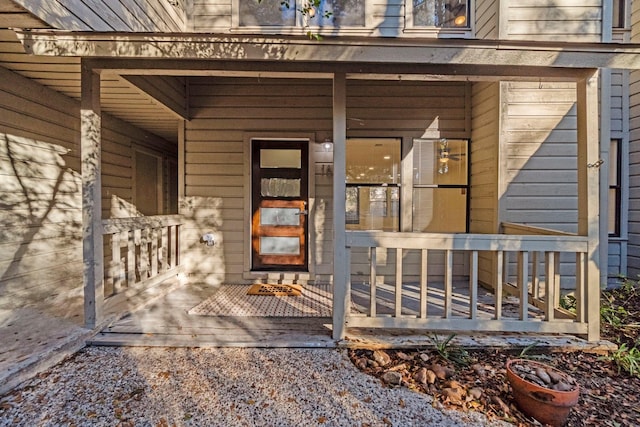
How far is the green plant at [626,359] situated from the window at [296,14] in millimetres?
4490

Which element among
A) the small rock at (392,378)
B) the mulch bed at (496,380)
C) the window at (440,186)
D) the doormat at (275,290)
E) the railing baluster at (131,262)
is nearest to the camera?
the mulch bed at (496,380)

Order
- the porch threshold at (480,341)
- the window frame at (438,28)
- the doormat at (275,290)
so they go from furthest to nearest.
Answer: the window frame at (438,28)
the doormat at (275,290)
the porch threshold at (480,341)

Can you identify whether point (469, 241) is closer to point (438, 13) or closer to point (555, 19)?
point (555, 19)

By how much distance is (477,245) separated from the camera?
253cm

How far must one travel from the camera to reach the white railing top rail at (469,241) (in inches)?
99.1

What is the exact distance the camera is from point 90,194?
261 centimetres

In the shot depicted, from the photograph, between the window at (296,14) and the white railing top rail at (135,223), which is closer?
the white railing top rail at (135,223)

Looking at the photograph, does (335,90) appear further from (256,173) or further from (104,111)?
(104,111)

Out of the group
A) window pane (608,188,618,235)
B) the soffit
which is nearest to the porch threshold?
window pane (608,188,618,235)

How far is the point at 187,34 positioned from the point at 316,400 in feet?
8.76

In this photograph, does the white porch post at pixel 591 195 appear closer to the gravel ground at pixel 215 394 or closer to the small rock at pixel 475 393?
the small rock at pixel 475 393

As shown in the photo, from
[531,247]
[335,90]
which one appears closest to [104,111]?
[335,90]

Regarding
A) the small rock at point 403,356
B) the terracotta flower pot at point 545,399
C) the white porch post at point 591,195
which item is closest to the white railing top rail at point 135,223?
the small rock at point 403,356

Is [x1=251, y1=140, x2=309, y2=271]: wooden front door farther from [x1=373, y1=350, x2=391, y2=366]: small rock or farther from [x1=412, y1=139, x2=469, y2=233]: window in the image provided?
[x1=373, y1=350, x2=391, y2=366]: small rock
